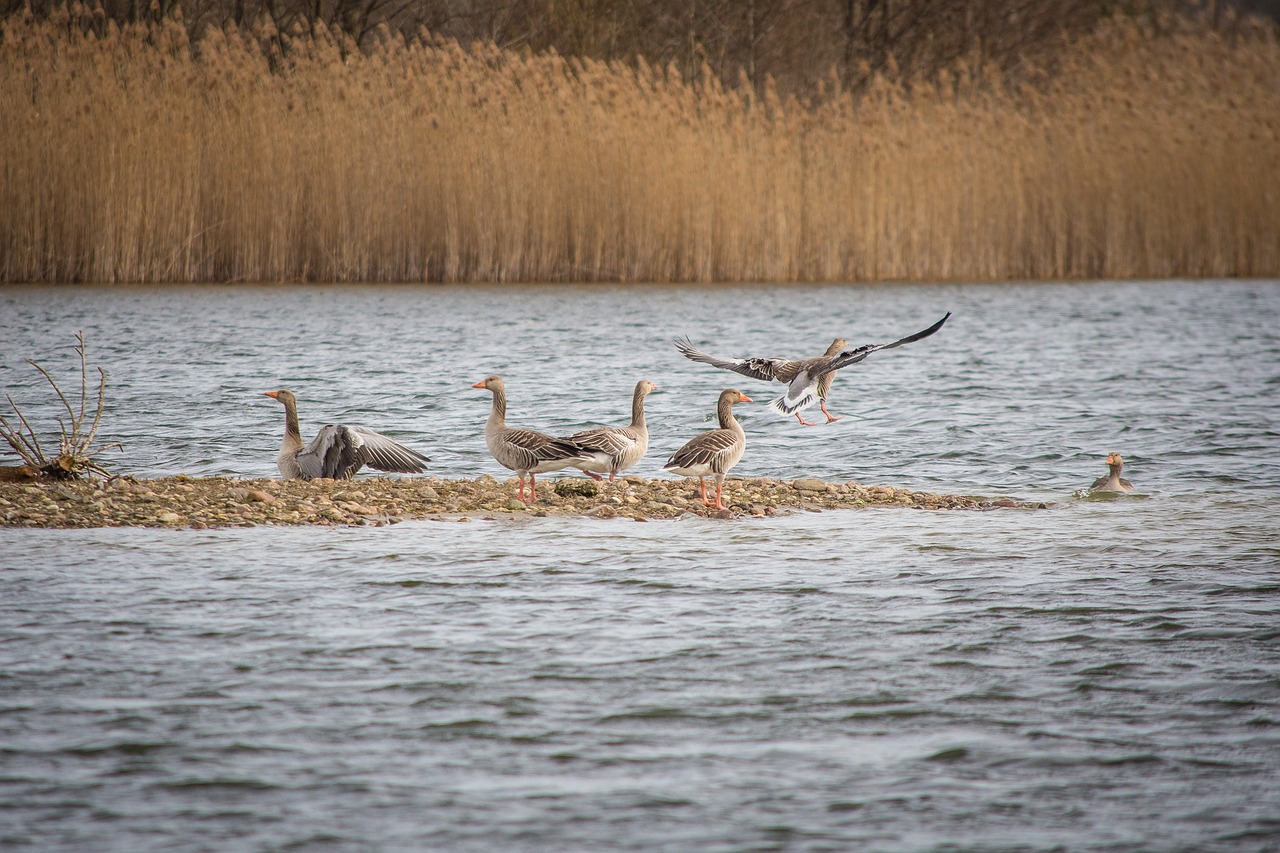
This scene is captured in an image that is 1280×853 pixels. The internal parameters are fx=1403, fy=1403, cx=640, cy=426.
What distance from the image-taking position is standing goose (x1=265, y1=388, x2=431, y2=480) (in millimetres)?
8570

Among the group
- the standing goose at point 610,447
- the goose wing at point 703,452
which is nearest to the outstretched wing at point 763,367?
the standing goose at point 610,447

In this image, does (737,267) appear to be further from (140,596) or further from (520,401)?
(140,596)

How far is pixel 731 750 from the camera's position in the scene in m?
4.22

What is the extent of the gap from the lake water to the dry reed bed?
29.9ft

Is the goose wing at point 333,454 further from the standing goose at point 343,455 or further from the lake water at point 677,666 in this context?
the lake water at point 677,666

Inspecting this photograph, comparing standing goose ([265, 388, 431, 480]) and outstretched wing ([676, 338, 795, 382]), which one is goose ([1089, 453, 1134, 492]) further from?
standing goose ([265, 388, 431, 480])

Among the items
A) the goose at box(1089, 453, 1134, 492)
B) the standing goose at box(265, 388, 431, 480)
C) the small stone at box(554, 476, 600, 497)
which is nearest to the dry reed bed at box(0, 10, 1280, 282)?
the standing goose at box(265, 388, 431, 480)

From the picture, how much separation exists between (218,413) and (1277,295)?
55.9 feet

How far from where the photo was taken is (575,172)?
→ 20.3 meters

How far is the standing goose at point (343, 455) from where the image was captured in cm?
857

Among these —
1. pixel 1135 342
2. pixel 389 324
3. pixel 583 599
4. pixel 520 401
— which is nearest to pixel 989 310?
pixel 1135 342

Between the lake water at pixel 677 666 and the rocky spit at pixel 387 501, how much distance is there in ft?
0.82

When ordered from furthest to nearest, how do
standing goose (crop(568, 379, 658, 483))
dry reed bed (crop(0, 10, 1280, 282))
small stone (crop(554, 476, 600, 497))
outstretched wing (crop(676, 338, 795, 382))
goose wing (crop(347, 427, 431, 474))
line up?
dry reed bed (crop(0, 10, 1280, 282)) < outstretched wing (crop(676, 338, 795, 382)) < goose wing (crop(347, 427, 431, 474)) < small stone (crop(554, 476, 600, 497)) < standing goose (crop(568, 379, 658, 483))

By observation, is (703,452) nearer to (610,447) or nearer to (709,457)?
(709,457)
